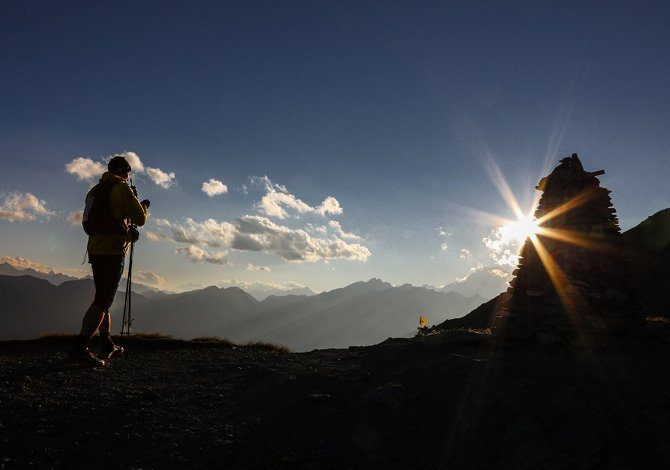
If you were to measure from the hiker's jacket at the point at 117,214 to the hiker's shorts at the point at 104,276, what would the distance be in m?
0.12

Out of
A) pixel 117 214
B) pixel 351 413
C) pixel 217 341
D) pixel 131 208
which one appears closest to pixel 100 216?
pixel 117 214

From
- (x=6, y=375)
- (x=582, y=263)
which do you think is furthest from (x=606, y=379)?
(x=6, y=375)

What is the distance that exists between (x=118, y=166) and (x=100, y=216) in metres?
1.24

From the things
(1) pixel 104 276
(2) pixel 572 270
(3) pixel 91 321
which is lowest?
(3) pixel 91 321

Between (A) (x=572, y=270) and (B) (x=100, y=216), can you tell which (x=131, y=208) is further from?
(A) (x=572, y=270)

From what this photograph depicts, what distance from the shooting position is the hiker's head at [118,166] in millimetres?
7988

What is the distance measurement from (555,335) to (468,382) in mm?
4024

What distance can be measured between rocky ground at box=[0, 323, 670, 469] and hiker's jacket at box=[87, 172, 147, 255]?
237cm

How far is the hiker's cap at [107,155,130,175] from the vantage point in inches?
314

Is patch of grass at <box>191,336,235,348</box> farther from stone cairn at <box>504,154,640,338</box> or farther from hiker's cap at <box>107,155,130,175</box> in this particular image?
stone cairn at <box>504,154,640,338</box>

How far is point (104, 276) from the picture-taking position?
7.36 m

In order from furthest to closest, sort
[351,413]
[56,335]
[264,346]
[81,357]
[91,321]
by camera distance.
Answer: [264,346] < [56,335] < [81,357] < [91,321] < [351,413]

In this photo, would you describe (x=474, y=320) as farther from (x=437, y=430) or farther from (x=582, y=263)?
(x=437, y=430)

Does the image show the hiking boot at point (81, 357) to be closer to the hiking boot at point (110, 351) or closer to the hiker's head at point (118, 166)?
the hiking boot at point (110, 351)
